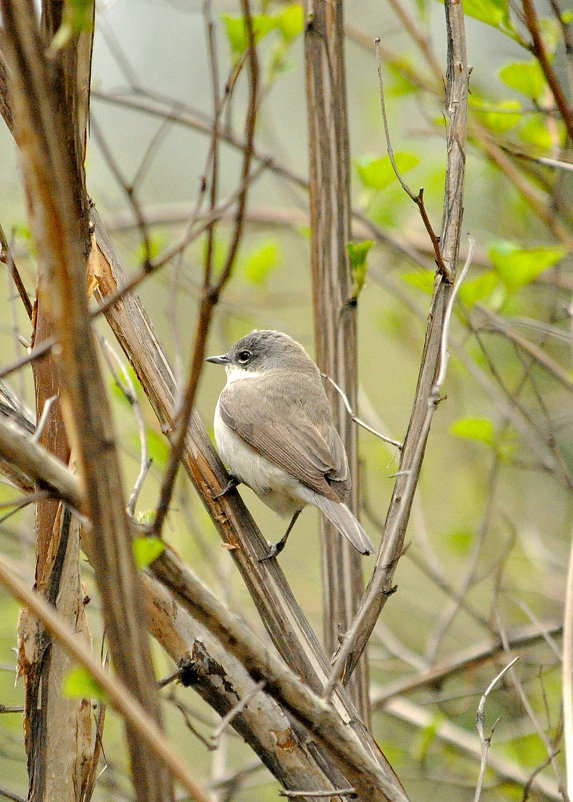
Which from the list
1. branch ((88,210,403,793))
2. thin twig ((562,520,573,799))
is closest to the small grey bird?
branch ((88,210,403,793))

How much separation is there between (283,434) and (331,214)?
1130 millimetres

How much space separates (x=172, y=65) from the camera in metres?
11.7

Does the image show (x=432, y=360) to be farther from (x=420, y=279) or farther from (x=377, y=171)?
(x=377, y=171)

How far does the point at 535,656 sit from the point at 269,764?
11.2 feet

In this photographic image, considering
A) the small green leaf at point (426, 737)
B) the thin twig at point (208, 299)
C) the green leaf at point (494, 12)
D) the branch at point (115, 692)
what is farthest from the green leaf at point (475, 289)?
the branch at point (115, 692)

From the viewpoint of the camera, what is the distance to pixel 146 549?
1418mm

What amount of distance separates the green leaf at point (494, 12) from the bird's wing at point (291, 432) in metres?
1.65

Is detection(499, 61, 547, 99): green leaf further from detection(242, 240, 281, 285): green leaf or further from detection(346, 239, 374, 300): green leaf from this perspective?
detection(242, 240, 281, 285): green leaf

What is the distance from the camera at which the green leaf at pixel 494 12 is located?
9.34ft

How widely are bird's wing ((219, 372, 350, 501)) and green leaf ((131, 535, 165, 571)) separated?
1.92 meters

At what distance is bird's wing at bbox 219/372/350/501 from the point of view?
3498 mm

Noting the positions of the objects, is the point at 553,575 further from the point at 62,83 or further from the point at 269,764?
the point at 62,83

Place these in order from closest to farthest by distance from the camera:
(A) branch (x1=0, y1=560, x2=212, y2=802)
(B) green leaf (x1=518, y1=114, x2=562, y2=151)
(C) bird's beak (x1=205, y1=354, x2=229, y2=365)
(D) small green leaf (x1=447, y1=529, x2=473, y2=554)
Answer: (A) branch (x1=0, y1=560, x2=212, y2=802) < (B) green leaf (x1=518, y1=114, x2=562, y2=151) < (C) bird's beak (x1=205, y1=354, x2=229, y2=365) < (D) small green leaf (x1=447, y1=529, x2=473, y2=554)

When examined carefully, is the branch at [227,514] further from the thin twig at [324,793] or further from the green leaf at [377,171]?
the green leaf at [377,171]
